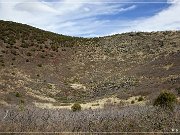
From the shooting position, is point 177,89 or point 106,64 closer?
point 177,89

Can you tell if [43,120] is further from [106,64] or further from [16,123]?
[106,64]

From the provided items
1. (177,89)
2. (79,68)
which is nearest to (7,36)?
(79,68)

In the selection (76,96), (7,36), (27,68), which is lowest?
(76,96)

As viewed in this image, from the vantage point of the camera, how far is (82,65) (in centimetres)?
7050

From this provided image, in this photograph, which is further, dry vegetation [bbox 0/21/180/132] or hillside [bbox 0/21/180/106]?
hillside [bbox 0/21/180/106]

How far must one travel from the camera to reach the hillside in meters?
49.3

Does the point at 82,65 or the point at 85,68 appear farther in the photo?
the point at 82,65

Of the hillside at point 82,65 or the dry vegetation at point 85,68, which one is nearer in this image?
the dry vegetation at point 85,68

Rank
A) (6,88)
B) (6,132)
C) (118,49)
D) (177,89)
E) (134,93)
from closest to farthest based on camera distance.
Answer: (6,132) → (177,89) → (134,93) → (6,88) → (118,49)

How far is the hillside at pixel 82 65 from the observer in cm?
4931

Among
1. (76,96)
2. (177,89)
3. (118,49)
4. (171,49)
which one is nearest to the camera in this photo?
(177,89)

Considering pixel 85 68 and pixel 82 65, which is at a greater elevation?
pixel 82 65

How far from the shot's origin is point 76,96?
175 feet

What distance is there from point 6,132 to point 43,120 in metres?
2.58
